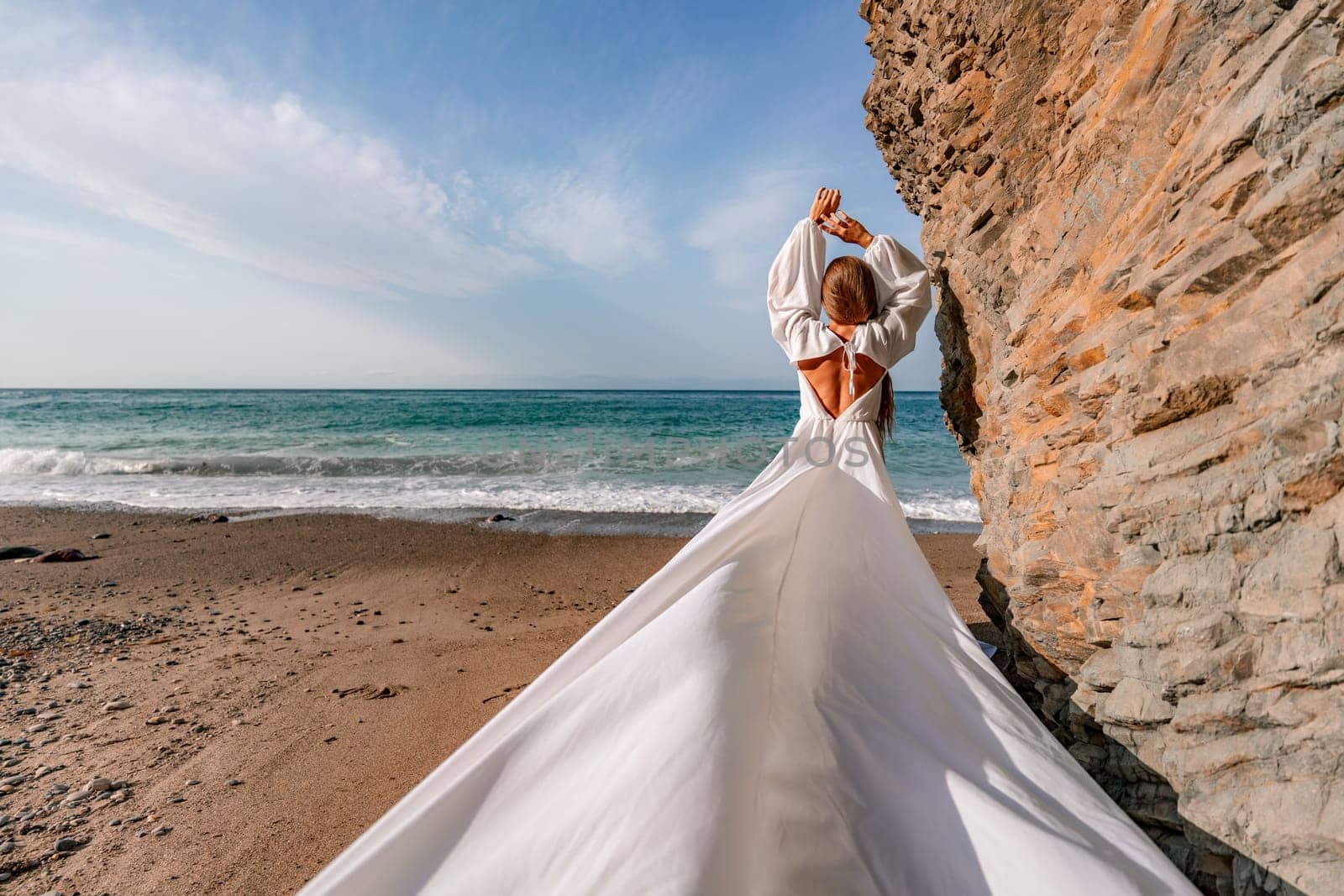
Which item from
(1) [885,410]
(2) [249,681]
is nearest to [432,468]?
(2) [249,681]

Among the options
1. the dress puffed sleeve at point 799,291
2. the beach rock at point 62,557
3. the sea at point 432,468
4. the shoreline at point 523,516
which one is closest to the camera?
the dress puffed sleeve at point 799,291

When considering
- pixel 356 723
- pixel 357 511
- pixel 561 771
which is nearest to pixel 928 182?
pixel 561 771

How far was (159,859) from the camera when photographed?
7.72 feet

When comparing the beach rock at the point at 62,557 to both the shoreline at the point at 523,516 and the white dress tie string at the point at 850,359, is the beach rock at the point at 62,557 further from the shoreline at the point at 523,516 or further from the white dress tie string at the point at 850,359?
the white dress tie string at the point at 850,359

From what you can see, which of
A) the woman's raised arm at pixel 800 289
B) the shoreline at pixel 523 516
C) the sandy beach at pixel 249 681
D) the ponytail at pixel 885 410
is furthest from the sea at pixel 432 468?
the woman's raised arm at pixel 800 289

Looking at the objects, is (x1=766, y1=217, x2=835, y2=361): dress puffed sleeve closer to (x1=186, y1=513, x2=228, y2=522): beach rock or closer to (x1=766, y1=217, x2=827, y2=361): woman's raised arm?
(x1=766, y1=217, x2=827, y2=361): woman's raised arm

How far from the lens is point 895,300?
3.17 meters

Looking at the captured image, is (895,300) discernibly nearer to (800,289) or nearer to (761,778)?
(800,289)

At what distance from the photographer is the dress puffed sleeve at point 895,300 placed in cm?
306

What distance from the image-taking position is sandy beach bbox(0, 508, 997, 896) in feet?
8.16

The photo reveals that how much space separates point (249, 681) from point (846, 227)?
477cm

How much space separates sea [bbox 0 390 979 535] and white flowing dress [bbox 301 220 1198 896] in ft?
24.4

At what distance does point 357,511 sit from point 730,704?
34.5ft

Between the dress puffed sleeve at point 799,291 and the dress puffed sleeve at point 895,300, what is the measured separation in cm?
27
